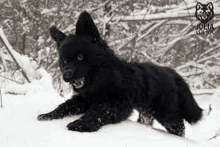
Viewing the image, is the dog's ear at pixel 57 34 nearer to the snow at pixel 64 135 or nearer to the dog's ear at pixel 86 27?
the dog's ear at pixel 86 27

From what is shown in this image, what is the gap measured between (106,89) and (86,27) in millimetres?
745

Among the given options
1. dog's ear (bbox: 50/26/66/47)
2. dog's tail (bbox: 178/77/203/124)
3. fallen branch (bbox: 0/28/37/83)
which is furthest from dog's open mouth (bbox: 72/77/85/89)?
fallen branch (bbox: 0/28/37/83)

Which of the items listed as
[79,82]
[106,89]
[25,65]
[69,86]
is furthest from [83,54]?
[69,86]

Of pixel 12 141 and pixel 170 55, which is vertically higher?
pixel 12 141

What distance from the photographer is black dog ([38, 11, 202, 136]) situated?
2.05 metres

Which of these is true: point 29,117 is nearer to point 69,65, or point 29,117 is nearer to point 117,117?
point 69,65

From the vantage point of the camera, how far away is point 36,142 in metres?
1.33

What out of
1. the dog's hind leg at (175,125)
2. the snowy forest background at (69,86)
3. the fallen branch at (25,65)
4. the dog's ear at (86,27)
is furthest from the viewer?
the fallen branch at (25,65)

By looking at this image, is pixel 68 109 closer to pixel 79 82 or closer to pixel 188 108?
pixel 79 82

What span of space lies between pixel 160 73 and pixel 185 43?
4.61 m

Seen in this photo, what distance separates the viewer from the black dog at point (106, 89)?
2.05 metres

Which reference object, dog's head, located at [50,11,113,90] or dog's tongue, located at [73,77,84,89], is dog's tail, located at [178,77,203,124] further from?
dog's tongue, located at [73,77,84,89]

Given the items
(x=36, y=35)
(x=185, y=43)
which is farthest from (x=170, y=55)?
(x=36, y=35)

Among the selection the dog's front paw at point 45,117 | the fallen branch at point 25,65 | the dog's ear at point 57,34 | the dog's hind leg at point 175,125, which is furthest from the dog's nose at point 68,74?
the fallen branch at point 25,65
